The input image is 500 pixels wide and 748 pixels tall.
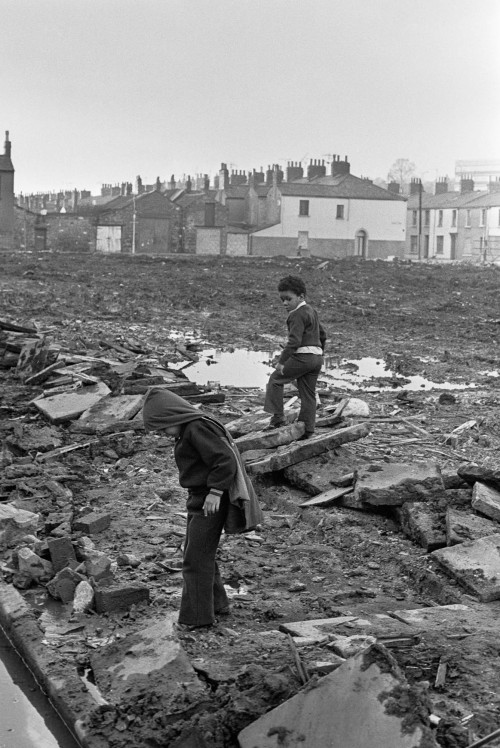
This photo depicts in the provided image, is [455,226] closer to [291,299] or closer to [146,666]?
[291,299]

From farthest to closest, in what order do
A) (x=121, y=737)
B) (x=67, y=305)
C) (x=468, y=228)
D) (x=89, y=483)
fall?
(x=468, y=228) → (x=67, y=305) → (x=89, y=483) → (x=121, y=737)

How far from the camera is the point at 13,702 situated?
19.4 feet

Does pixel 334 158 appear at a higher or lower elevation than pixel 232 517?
higher

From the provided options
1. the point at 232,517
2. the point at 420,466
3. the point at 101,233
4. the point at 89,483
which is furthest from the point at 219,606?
the point at 101,233

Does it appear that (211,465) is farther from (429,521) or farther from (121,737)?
(429,521)

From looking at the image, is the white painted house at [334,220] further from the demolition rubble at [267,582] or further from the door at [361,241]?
the demolition rubble at [267,582]

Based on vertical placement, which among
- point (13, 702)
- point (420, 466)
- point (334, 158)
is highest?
point (334, 158)

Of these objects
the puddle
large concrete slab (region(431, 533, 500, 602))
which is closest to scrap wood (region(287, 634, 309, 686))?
large concrete slab (region(431, 533, 500, 602))

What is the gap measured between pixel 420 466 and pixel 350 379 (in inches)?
357

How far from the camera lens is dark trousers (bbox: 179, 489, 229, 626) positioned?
21.1 ft

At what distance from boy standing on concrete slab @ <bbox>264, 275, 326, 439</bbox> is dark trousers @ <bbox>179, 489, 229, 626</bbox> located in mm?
4317

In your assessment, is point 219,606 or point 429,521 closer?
point 219,606

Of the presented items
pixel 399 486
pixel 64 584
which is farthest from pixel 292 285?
pixel 64 584

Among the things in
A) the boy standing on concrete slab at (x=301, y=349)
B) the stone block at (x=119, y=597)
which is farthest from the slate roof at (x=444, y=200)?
the stone block at (x=119, y=597)
